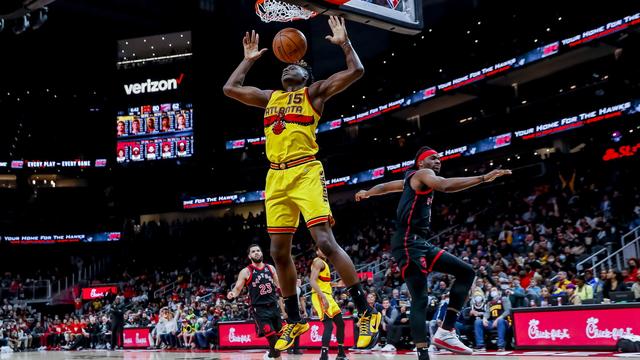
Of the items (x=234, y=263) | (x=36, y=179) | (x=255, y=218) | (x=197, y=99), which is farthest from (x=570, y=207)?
(x=36, y=179)

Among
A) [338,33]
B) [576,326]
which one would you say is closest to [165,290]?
[576,326]

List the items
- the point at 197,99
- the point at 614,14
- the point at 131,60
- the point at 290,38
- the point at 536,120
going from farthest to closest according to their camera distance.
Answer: the point at 131,60 → the point at 197,99 → the point at 536,120 → the point at 614,14 → the point at 290,38

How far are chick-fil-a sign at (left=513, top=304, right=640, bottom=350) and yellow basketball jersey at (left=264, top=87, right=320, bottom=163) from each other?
683 centimetres

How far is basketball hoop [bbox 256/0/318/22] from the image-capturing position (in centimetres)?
1082

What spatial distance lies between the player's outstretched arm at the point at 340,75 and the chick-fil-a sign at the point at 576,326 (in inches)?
273

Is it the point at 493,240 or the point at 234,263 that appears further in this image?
the point at 234,263

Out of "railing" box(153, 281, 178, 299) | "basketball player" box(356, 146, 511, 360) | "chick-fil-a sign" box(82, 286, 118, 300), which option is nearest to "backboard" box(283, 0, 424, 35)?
"basketball player" box(356, 146, 511, 360)

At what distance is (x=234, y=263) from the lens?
31.9 meters

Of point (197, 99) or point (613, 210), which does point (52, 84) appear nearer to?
point (197, 99)

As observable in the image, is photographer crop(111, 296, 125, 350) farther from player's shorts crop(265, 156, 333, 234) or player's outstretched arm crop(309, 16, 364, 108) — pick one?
player's outstretched arm crop(309, 16, 364, 108)

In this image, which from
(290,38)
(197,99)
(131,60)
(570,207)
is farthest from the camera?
(131,60)

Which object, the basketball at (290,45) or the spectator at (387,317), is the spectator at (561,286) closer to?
the spectator at (387,317)

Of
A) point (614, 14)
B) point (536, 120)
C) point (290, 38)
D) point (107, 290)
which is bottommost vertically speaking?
point (107, 290)

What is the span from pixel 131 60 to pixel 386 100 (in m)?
17.5
